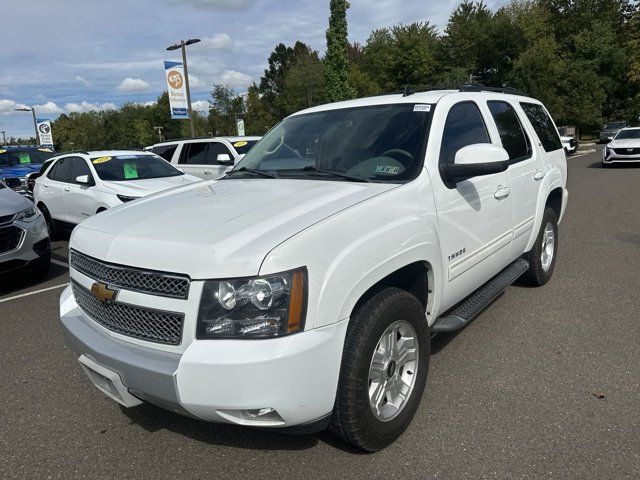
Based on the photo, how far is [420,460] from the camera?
2508 millimetres

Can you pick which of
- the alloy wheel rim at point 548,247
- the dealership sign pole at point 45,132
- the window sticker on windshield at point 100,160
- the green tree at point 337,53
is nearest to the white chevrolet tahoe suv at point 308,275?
the alloy wheel rim at point 548,247

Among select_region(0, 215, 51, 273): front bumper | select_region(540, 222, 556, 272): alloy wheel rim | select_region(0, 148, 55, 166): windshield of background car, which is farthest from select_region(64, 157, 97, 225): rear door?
select_region(0, 148, 55, 166): windshield of background car

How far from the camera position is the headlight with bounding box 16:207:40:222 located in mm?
5938

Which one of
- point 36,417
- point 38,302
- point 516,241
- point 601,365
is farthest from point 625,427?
point 38,302

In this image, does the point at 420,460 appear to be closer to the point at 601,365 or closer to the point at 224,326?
the point at 224,326

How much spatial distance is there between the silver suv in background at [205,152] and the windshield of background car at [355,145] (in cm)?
699

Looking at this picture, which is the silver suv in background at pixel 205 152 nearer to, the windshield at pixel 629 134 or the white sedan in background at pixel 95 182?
the white sedan in background at pixel 95 182

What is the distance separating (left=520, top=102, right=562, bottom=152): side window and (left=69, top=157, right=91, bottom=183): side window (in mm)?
6919

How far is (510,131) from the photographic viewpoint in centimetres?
425

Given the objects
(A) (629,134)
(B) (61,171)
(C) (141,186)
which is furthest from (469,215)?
(A) (629,134)

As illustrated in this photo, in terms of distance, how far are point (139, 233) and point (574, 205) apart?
1017 cm

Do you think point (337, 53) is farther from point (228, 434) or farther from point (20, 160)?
point (228, 434)

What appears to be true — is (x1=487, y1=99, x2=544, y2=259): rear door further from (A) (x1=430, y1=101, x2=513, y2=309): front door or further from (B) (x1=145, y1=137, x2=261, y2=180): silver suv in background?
(B) (x1=145, y1=137, x2=261, y2=180): silver suv in background

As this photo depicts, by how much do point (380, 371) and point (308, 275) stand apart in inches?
Answer: 31.1
